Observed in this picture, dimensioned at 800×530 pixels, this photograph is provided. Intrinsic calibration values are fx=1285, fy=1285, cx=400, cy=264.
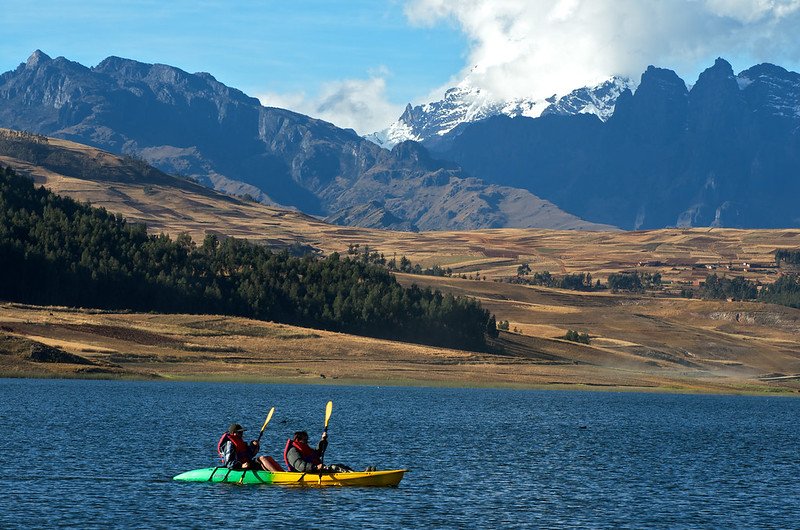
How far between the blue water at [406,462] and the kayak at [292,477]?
0.65 m

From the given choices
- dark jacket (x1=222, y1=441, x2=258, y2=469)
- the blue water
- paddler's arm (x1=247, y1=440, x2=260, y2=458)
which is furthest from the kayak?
paddler's arm (x1=247, y1=440, x2=260, y2=458)

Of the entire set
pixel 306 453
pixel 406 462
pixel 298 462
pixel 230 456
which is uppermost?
pixel 306 453

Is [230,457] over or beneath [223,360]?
beneath

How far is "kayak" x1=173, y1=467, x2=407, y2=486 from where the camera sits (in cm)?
7150

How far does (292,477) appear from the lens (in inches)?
2854

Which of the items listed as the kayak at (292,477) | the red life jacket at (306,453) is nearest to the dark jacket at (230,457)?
the kayak at (292,477)

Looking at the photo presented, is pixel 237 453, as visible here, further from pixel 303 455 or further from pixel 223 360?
pixel 223 360

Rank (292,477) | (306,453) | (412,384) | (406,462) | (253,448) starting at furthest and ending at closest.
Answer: (412,384) → (406,462) → (253,448) → (306,453) → (292,477)

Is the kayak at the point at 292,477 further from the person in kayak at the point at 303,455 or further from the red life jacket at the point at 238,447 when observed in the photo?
the red life jacket at the point at 238,447

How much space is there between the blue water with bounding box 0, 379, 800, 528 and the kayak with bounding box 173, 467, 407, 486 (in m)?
0.65

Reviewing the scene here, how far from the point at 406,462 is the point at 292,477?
13.7m

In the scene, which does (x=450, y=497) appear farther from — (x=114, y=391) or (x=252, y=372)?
(x=252, y=372)

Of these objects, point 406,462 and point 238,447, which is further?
point 406,462

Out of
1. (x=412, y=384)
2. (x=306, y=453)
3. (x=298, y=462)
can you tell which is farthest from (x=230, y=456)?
(x=412, y=384)
